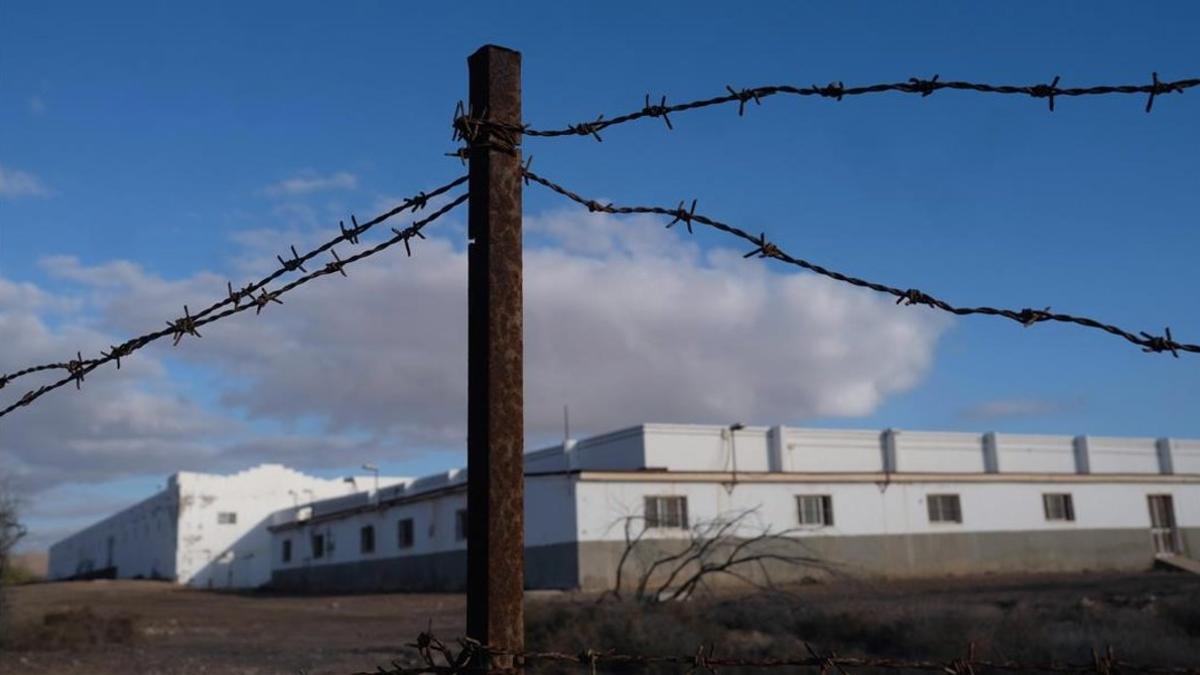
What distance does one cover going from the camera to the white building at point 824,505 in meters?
30.4

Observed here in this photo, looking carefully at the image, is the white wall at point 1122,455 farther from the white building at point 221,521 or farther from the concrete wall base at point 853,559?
the white building at point 221,521

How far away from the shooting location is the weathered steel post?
292 cm

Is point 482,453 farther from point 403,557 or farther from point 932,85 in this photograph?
point 403,557

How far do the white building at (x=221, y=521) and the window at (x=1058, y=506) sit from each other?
3194 cm

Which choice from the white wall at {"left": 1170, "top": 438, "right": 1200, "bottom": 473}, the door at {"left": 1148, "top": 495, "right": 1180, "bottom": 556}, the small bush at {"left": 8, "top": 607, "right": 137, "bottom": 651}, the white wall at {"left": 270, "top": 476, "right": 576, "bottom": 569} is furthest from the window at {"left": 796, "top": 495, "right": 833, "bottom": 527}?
the small bush at {"left": 8, "top": 607, "right": 137, "bottom": 651}

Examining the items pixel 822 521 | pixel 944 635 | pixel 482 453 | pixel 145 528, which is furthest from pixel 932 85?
pixel 145 528

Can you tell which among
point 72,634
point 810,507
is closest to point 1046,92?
point 72,634

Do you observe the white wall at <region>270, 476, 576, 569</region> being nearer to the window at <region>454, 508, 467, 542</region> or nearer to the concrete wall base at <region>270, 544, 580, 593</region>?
the window at <region>454, 508, 467, 542</region>

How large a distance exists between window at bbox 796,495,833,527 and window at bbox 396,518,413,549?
42.7 feet

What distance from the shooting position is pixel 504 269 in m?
3.08

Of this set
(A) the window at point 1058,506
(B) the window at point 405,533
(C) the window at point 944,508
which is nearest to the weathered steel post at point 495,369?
(C) the window at point 944,508

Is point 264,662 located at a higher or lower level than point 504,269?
lower

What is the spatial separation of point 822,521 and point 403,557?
46.0 feet

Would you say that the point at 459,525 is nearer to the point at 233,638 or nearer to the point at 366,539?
the point at 366,539
